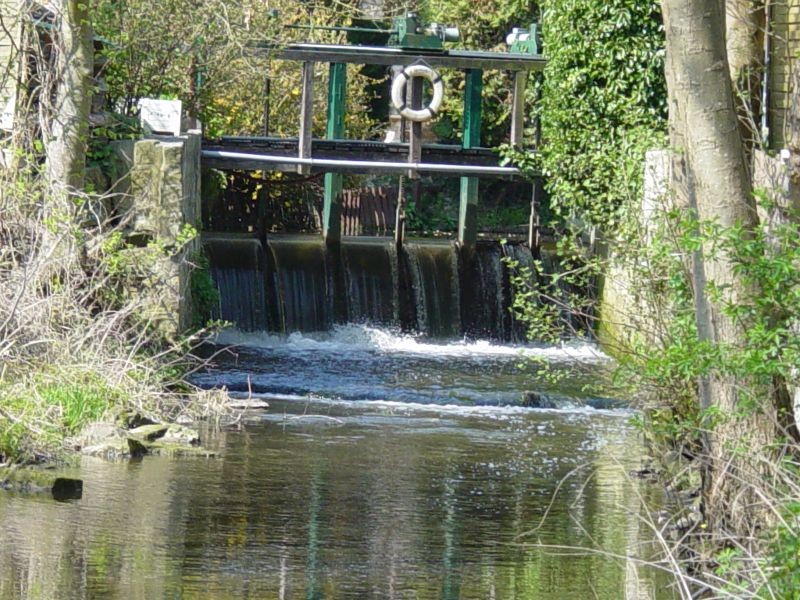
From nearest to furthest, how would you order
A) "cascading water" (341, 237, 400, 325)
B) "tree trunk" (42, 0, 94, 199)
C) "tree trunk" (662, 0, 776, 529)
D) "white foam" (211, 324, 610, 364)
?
→ "tree trunk" (662, 0, 776, 529), "tree trunk" (42, 0, 94, 199), "white foam" (211, 324, 610, 364), "cascading water" (341, 237, 400, 325)

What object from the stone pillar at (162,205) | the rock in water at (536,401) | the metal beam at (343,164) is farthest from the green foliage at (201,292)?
the rock in water at (536,401)

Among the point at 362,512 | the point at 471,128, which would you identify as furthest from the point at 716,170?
the point at 471,128

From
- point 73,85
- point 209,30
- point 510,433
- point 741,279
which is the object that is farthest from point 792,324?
point 209,30

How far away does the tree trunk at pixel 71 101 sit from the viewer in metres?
14.4

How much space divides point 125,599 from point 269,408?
276 inches

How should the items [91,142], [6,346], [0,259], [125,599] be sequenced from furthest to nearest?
1. [91,142]
2. [0,259]
3. [6,346]
4. [125,599]

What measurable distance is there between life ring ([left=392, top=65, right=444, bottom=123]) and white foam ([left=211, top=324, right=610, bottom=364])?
2.87 m

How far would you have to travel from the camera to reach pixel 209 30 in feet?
61.3

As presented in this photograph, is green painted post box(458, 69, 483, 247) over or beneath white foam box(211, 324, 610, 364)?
over

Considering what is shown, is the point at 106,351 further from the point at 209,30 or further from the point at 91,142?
the point at 209,30

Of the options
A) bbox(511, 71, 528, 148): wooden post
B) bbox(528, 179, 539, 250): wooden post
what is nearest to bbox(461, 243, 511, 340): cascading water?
bbox(528, 179, 539, 250): wooden post

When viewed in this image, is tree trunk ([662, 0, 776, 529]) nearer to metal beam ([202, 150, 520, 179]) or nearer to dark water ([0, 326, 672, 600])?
dark water ([0, 326, 672, 600])

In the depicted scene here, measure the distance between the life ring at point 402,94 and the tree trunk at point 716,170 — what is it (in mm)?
13191

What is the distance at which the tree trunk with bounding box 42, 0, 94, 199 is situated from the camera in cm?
1445
